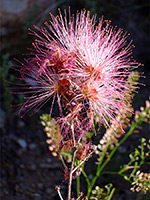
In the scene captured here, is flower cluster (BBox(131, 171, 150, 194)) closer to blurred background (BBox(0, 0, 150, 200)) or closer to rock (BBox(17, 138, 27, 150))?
blurred background (BBox(0, 0, 150, 200))

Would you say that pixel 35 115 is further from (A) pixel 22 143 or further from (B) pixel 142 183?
(B) pixel 142 183

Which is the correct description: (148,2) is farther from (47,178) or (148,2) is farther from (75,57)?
(75,57)

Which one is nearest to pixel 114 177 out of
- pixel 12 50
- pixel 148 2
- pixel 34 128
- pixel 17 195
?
pixel 17 195

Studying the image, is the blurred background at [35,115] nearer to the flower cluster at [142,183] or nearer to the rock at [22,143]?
the rock at [22,143]

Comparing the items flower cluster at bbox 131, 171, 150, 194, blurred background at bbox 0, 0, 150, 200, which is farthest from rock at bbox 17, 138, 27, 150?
flower cluster at bbox 131, 171, 150, 194

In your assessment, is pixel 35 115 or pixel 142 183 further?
pixel 35 115

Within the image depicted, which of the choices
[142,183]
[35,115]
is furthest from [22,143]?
[142,183]

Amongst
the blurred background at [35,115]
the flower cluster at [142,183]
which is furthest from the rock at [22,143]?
the flower cluster at [142,183]

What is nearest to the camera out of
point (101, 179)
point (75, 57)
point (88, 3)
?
point (75, 57)
